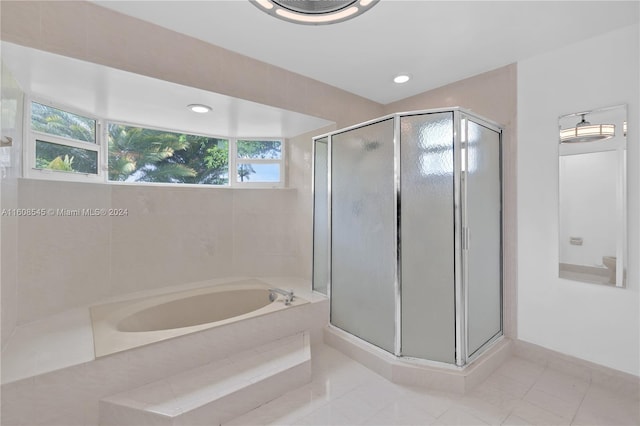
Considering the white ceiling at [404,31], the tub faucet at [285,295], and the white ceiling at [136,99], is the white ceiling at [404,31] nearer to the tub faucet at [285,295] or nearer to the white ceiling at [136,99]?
the white ceiling at [136,99]

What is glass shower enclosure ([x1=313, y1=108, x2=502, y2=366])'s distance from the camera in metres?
1.93

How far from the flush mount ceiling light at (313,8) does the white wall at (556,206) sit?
1.71 metres

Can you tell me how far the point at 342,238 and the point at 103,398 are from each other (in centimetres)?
186

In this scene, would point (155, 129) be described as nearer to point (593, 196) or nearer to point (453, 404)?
point (453, 404)

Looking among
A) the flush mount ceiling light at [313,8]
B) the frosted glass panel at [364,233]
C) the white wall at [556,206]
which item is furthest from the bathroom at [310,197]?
the flush mount ceiling light at [313,8]

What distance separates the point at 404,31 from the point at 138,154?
2.74m

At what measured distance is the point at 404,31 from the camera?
1.89 metres

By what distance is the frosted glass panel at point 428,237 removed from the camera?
1935 mm

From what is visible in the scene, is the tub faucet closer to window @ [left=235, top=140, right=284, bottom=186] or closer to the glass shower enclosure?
the glass shower enclosure

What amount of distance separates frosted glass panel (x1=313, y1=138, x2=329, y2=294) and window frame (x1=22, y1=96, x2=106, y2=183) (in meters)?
2.01

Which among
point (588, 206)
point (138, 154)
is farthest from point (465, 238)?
point (138, 154)

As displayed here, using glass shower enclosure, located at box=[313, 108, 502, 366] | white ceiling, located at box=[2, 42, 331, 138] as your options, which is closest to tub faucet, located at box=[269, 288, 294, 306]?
glass shower enclosure, located at box=[313, 108, 502, 366]

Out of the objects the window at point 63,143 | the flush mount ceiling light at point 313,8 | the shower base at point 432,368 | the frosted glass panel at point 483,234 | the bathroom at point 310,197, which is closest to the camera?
the flush mount ceiling light at point 313,8

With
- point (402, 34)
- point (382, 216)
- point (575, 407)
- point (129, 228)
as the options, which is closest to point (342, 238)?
point (382, 216)
